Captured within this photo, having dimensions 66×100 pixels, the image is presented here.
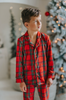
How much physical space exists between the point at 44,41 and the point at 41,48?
2.7 inches

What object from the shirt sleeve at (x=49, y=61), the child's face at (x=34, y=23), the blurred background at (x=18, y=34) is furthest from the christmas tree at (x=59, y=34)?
the child's face at (x=34, y=23)

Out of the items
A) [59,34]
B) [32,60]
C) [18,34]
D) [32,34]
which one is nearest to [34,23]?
[32,34]

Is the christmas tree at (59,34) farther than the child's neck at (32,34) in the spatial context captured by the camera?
Yes

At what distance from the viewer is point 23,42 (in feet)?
3.30

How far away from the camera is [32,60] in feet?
3.26

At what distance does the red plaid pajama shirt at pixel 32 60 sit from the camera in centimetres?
99

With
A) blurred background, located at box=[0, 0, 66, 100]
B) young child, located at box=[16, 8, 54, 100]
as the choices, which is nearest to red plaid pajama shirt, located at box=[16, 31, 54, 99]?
young child, located at box=[16, 8, 54, 100]

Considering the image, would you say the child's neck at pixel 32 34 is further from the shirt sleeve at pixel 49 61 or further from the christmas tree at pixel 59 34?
the christmas tree at pixel 59 34

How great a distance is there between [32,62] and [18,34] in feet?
4.78

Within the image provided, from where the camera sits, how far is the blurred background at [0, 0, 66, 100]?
1.69 metres

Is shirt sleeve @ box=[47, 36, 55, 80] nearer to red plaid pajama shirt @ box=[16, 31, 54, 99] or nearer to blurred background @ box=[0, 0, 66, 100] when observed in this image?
red plaid pajama shirt @ box=[16, 31, 54, 99]

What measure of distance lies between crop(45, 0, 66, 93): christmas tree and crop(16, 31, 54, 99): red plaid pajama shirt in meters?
0.69

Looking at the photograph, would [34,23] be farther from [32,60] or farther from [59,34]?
[59,34]

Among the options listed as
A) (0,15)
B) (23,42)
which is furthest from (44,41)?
(0,15)
